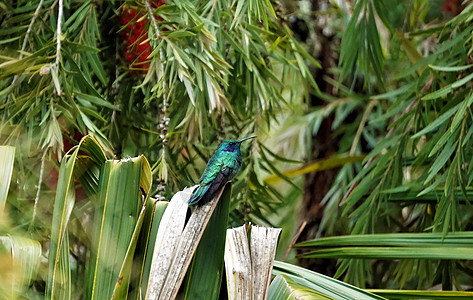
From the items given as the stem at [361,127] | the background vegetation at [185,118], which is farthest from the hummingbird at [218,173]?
the stem at [361,127]

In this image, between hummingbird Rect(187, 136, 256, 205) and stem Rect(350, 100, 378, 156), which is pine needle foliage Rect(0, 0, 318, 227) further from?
stem Rect(350, 100, 378, 156)

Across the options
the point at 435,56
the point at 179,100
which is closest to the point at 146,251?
the point at 179,100

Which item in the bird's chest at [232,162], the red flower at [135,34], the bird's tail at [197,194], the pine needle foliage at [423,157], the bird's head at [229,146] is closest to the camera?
the bird's tail at [197,194]

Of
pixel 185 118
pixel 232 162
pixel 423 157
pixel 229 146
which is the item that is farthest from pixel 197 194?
pixel 423 157

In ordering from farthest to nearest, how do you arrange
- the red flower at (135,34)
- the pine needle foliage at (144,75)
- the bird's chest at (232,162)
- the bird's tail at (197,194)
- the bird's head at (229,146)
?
the red flower at (135,34) < the pine needle foliage at (144,75) < the bird's head at (229,146) < the bird's chest at (232,162) < the bird's tail at (197,194)

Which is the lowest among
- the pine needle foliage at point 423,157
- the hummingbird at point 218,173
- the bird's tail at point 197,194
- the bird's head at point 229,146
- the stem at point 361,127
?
the bird's tail at point 197,194

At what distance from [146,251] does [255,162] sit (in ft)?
4.25

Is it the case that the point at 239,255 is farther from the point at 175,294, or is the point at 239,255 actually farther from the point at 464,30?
the point at 464,30

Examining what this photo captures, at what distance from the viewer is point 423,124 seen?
2.63 meters

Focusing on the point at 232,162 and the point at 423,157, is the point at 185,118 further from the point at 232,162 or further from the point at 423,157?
the point at 423,157

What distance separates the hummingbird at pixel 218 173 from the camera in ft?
4.53

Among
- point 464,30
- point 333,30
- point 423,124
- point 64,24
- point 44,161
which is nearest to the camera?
point 44,161

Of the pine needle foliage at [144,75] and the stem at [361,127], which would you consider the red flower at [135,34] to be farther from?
the stem at [361,127]

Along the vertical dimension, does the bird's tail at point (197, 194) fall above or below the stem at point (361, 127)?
below
